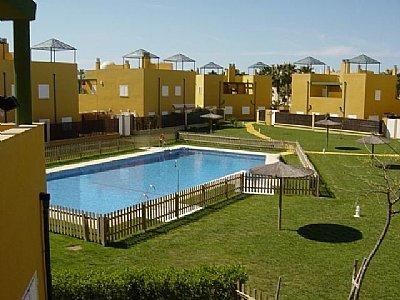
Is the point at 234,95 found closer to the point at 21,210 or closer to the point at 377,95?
the point at 377,95

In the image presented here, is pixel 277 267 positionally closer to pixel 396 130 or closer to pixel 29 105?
pixel 29 105

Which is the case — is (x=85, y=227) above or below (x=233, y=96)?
below

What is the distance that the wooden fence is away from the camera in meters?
14.8

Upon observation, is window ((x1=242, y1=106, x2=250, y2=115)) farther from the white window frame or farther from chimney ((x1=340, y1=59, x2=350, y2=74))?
the white window frame

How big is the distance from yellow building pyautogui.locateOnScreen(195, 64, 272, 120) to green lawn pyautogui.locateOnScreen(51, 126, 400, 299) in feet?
123

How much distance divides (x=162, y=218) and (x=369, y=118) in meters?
34.6

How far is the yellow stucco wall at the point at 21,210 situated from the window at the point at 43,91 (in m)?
28.7

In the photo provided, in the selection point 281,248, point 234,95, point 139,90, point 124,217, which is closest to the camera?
point 281,248

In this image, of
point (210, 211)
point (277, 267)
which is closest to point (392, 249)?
point (277, 267)

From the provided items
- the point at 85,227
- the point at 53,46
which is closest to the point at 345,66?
the point at 53,46

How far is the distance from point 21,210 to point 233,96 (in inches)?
2067

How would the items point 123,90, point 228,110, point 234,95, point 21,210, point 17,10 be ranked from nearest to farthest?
point 21,210, point 17,10, point 123,90, point 228,110, point 234,95

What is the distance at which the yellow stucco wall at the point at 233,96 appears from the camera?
56.8 metres

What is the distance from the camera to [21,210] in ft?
20.0
